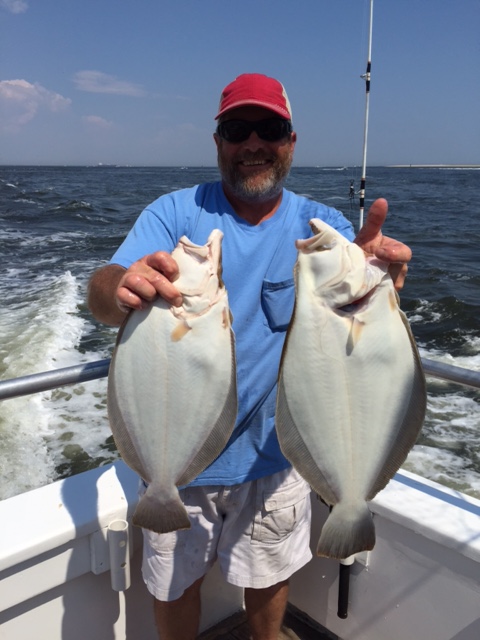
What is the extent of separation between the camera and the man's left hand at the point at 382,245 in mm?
1506

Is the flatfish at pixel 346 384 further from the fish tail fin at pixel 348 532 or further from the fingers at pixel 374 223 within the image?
the fingers at pixel 374 223

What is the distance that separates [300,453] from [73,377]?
3.19 feet

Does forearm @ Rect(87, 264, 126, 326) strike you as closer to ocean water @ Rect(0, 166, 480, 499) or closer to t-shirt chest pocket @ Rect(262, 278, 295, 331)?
t-shirt chest pocket @ Rect(262, 278, 295, 331)

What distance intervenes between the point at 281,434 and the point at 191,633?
1282 millimetres

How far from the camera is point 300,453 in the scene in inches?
60.6

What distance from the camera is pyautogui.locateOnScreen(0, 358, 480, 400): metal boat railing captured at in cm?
192

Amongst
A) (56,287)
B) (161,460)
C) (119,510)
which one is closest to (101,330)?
(56,287)

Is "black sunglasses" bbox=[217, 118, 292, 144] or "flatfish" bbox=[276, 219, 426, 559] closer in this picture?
"flatfish" bbox=[276, 219, 426, 559]

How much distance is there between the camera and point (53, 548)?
2.02m

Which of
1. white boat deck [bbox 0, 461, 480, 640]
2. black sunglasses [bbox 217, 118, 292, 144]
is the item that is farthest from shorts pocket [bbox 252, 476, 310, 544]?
black sunglasses [bbox 217, 118, 292, 144]

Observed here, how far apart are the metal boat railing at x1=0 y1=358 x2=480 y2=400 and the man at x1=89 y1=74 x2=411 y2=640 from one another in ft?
1.69

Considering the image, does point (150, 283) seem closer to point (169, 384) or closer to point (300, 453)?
point (169, 384)

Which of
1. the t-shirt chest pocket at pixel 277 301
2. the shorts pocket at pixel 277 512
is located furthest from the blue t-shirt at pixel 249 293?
the shorts pocket at pixel 277 512

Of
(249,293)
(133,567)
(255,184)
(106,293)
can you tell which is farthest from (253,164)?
(133,567)
